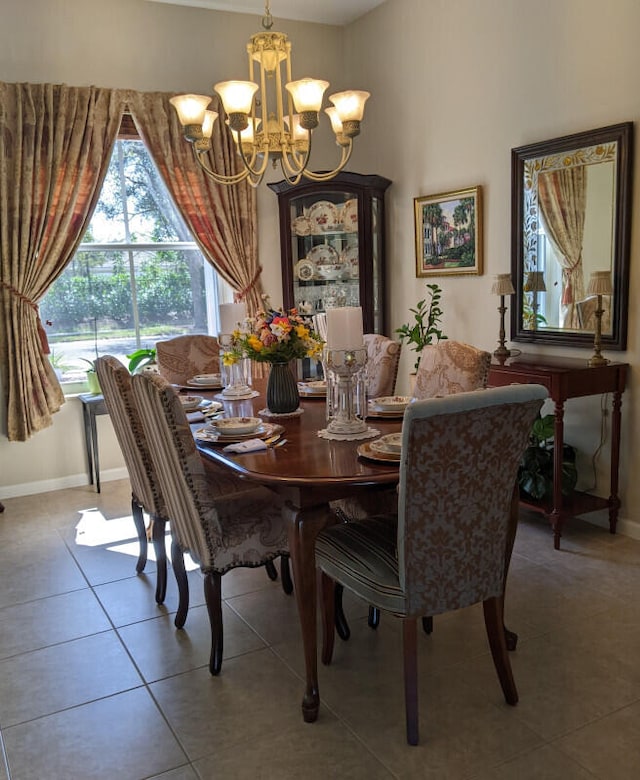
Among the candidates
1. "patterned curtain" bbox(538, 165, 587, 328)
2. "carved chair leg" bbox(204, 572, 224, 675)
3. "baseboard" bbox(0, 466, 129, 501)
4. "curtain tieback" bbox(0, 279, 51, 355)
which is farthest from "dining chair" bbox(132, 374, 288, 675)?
"baseboard" bbox(0, 466, 129, 501)

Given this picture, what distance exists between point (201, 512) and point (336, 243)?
2982 millimetres

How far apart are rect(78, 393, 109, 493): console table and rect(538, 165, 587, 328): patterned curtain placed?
2866 millimetres

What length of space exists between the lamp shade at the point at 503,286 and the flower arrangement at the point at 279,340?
1.32m

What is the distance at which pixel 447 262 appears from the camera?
14.6ft

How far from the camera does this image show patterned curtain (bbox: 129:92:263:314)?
460cm

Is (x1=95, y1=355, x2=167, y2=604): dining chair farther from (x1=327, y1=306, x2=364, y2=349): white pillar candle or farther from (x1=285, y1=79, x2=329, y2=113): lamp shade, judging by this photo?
(x1=285, y1=79, x2=329, y2=113): lamp shade

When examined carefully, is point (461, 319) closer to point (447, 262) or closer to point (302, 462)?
point (447, 262)

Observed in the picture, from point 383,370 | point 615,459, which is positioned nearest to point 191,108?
point 383,370

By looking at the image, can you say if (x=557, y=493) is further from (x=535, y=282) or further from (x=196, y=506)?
(x=196, y=506)

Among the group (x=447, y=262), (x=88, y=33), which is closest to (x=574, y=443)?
(x=447, y=262)

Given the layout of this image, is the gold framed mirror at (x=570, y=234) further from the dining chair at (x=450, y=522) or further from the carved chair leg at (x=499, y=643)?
the carved chair leg at (x=499, y=643)

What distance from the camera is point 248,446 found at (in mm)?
2371

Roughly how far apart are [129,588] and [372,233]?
2868mm

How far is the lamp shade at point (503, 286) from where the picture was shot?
3.74 meters
